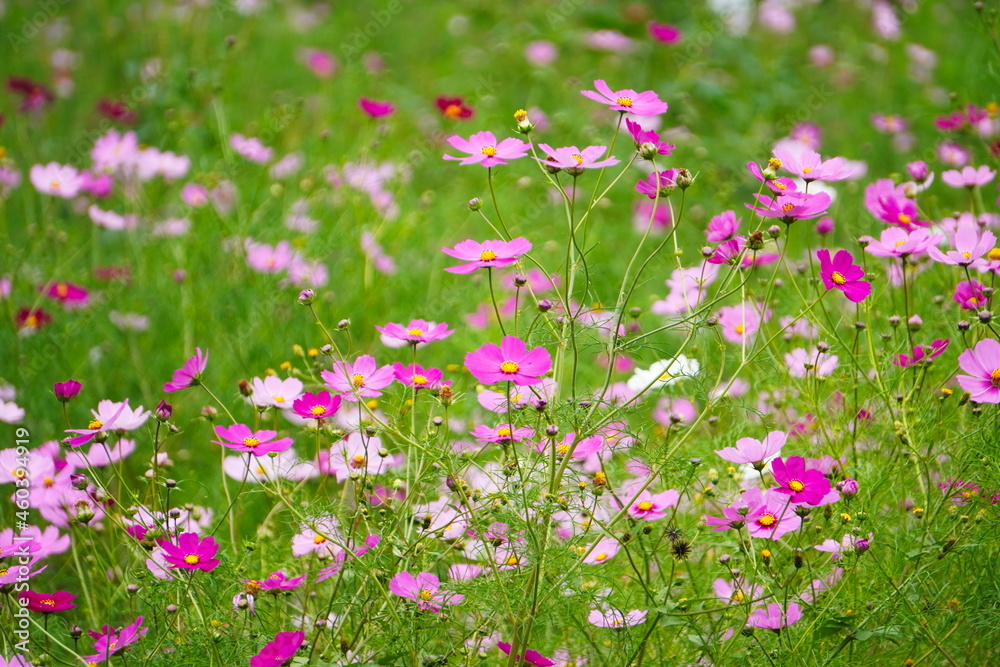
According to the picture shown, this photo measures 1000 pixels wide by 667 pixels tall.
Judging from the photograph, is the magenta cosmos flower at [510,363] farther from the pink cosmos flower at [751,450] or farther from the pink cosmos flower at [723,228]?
the pink cosmos flower at [723,228]

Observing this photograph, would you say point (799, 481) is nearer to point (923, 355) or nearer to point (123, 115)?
point (923, 355)

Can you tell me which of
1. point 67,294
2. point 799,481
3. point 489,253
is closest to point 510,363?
A: point 489,253

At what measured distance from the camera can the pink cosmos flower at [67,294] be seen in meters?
1.89

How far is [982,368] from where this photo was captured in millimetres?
1033

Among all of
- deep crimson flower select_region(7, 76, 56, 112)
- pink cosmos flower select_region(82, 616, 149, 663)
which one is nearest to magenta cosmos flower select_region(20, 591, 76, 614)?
pink cosmos flower select_region(82, 616, 149, 663)

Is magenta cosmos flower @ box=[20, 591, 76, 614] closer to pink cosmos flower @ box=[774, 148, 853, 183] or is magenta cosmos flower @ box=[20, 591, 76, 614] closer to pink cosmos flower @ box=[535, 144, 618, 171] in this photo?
pink cosmos flower @ box=[535, 144, 618, 171]

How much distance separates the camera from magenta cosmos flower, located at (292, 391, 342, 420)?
3.34ft

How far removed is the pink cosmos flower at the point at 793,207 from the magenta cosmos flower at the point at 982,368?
9.2 inches

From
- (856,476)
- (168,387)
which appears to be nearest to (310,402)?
(168,387)

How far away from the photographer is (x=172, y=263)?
7.32 ft

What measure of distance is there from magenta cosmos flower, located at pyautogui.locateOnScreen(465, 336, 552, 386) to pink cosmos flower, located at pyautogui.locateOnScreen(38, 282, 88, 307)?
1250 millimetres

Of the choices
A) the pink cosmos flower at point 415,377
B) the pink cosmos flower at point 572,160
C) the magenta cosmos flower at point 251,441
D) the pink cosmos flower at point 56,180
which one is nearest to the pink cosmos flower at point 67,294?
the pink cosmos flower at point 56,180

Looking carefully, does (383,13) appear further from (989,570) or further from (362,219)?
(989,570)

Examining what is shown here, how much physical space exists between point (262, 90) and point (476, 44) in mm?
981
